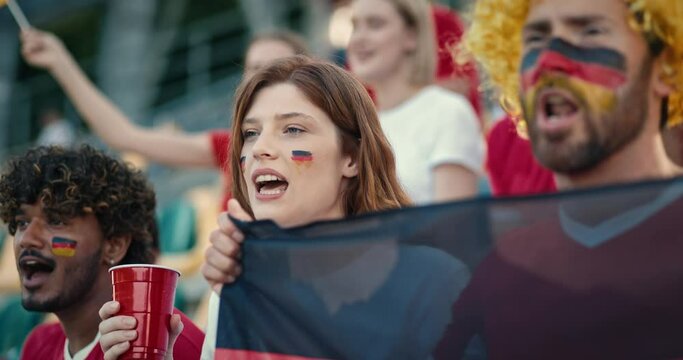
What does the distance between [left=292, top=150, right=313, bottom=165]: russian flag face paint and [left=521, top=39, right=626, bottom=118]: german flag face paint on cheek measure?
720 millimetres

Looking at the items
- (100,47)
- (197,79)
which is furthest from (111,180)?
(100,47)

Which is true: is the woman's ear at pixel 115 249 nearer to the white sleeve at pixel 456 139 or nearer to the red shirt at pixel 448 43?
the white sleeve at pixel 456 139

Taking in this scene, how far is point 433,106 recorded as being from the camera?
4.89 m

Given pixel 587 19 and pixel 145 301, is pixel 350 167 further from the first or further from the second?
pixel 587 19

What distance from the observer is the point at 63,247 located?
13.0 feet

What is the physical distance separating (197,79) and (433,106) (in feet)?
37.6

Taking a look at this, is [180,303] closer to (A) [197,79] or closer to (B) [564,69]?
(B) [564,69]

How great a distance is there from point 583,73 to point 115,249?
1924 mm

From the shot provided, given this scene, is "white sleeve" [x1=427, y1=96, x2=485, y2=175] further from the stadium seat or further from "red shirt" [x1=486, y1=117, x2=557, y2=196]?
the stadium seat

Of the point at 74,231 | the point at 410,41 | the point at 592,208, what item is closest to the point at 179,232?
the point at 410,41

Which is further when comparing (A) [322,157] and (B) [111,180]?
(B) [111,180]

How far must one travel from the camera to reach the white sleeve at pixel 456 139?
186 inches

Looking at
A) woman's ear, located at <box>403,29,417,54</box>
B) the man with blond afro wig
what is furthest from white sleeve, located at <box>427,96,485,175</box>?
the man with blond afro wig

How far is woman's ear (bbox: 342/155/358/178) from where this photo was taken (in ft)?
11.5
